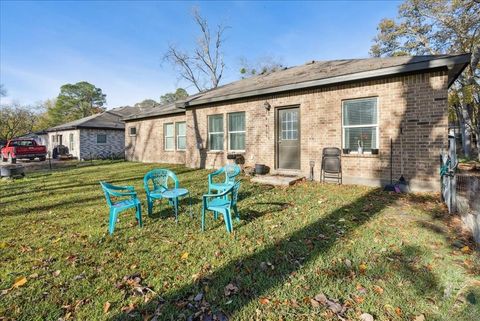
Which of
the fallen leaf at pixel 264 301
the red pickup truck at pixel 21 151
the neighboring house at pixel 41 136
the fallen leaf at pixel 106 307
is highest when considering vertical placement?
the neighboring house at pixel 41 136

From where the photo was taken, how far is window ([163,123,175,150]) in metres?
14.9

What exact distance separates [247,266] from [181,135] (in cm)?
1223

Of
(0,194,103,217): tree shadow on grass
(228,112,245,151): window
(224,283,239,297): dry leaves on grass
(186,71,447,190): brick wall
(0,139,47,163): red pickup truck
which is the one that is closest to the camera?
(224,283,239,297): dry leaves on grass

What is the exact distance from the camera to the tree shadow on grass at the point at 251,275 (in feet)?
7.55

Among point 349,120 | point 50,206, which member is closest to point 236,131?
point 349,120

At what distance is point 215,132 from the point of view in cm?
1162

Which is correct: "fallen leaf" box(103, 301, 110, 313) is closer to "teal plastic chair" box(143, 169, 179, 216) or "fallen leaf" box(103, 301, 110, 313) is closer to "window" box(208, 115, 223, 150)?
"teal plastic chair" box(143, 169, 179, 216)

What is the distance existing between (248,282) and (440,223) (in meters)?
3.80

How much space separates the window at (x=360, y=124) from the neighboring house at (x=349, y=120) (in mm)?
A: 27

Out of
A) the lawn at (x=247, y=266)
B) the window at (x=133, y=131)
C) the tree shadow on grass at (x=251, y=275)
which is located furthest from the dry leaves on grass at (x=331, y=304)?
the window at (x=133, y=131)

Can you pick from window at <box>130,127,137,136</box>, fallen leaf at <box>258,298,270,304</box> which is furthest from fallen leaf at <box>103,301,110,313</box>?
window at <box>130,127,137,136</box>

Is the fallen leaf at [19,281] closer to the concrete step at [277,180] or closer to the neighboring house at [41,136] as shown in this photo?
the concrete step at [277,180]

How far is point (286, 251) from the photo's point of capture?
11.1ft

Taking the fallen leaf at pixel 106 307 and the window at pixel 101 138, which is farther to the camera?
the window at pixel 101 138
